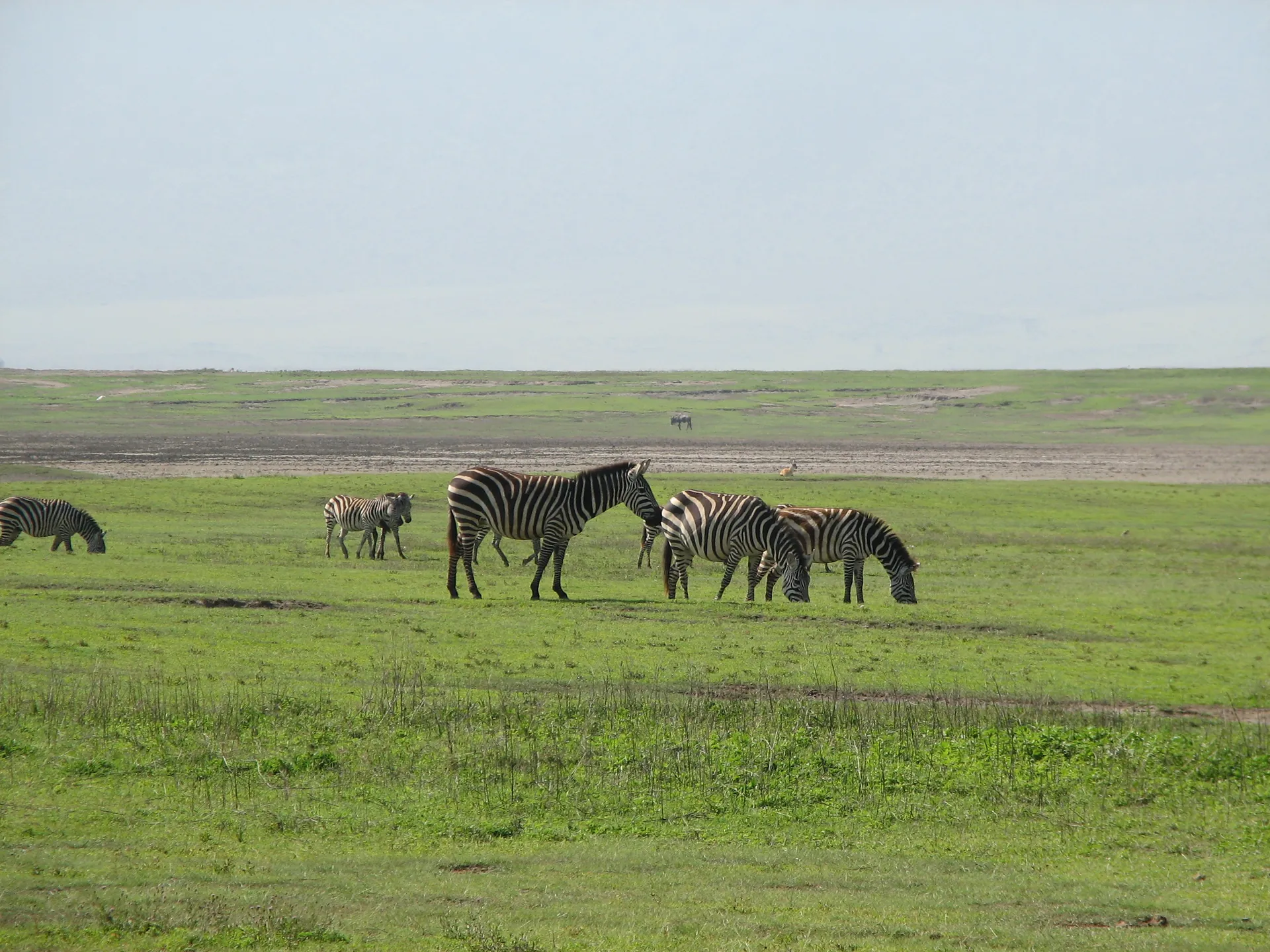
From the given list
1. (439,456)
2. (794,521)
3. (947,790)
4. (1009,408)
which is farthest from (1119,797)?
(1009,408)

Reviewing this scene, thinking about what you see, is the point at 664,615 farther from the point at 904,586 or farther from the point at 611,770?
the point at 611,770

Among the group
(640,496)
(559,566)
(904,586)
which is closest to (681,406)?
(904,586)

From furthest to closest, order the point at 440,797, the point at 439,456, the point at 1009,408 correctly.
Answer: the point at 1009,408 → the point at 439,456 → the point at 440,797

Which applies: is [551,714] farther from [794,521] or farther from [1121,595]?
[1121,595]

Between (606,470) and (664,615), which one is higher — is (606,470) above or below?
above

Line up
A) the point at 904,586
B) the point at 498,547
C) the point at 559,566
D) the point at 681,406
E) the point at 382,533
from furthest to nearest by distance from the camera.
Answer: the point at 681,406, the point at 382,533, the point at 498,547, the point at 904,586, the point at 559,566

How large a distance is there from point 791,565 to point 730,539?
1408mm

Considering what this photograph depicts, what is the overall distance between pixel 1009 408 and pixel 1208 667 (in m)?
89.0

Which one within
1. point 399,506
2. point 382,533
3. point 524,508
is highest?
point 524,508

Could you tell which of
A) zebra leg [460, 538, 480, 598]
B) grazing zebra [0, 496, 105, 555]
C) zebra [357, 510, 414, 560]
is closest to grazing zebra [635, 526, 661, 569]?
zebra leg [460, 538, 480, 598]

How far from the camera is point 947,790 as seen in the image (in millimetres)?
12391

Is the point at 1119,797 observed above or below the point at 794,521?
below

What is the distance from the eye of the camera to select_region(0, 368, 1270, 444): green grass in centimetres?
8825

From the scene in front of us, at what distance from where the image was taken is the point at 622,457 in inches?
2635
